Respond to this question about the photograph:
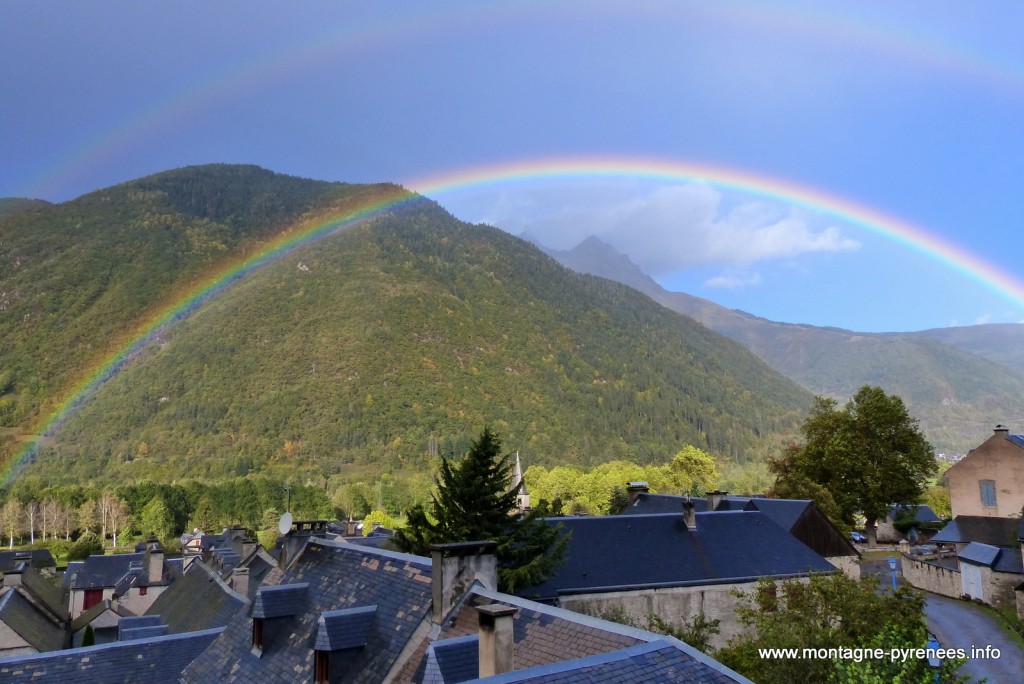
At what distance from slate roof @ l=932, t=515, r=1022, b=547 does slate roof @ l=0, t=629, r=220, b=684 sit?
4717 cm

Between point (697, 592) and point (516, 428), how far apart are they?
161m

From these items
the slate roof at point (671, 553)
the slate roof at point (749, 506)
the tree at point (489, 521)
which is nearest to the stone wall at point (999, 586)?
the slate roof at point (749, 506)

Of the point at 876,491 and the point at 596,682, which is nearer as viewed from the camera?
the point at 596,682

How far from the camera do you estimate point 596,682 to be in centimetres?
812

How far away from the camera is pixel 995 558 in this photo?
35.2 metres

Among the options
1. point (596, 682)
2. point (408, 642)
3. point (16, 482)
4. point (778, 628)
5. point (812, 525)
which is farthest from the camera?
point (16, 482)

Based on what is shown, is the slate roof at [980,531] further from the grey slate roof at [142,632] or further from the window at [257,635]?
the grey slate roof at [142,632]

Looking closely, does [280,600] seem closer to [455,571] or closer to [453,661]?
[455,571]

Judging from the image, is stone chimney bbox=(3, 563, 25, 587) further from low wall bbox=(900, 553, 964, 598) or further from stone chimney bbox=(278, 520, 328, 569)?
low wall bbox=(900, 553, 964, 598)

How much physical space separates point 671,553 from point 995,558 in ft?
61.1

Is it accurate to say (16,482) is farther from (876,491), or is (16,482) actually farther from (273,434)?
(876,491)

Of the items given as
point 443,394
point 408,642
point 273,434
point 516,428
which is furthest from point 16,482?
point 408,642

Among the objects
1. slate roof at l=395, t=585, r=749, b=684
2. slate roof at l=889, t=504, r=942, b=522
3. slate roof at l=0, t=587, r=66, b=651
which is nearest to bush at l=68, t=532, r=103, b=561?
slate roof at l=0, t=587, r=66, b=651

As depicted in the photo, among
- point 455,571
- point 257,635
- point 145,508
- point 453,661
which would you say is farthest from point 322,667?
point 145,508
